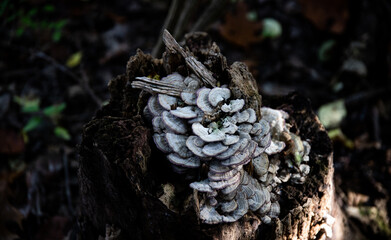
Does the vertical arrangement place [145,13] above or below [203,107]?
above

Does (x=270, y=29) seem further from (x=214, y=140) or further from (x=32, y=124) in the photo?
(x=214, y=140)

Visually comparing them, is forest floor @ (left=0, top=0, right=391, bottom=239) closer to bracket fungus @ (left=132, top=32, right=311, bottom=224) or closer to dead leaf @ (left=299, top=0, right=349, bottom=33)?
dead leaf @ (left=299, top=0, right=349, bottom=33)

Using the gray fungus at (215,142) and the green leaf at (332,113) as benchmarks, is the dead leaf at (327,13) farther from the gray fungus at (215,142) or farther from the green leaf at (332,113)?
the gray fungus at (215,142)

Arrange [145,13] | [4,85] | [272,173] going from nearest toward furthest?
[272,173] → [4,85] → [145,13]

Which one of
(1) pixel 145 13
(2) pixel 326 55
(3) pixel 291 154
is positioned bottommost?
(3) pixel 291 154

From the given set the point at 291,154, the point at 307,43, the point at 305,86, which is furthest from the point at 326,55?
the point at 291,154

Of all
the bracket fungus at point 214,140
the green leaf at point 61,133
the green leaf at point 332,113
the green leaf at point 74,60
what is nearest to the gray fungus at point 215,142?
the bracket fungus at point 214,140

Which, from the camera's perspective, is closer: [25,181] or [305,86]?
[25,181]

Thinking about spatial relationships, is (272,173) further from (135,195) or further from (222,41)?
(222,41)
